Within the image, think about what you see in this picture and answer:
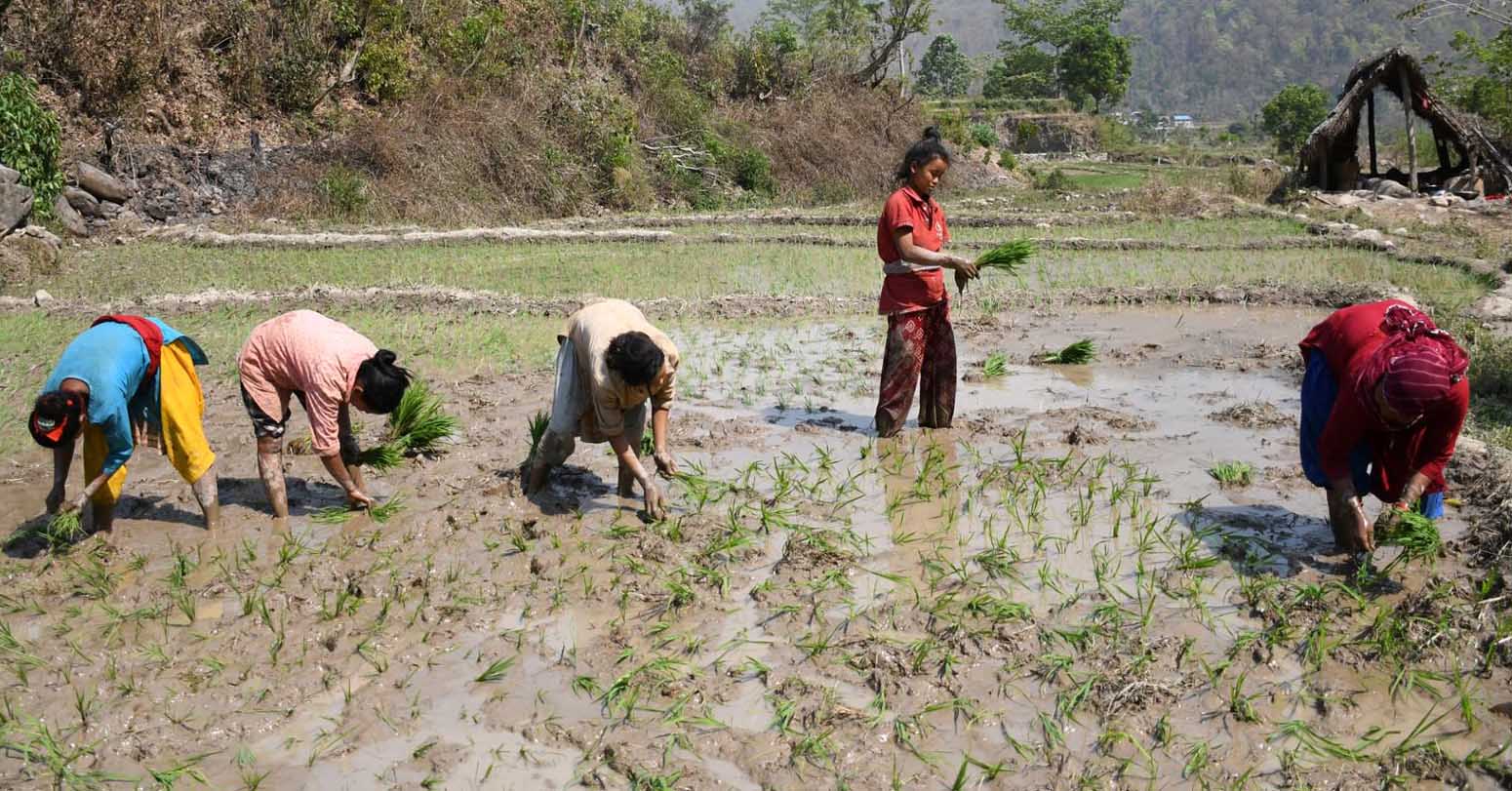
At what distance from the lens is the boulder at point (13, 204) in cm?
1054

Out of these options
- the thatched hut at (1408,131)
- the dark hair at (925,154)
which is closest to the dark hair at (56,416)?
the dark hair at (925,154)

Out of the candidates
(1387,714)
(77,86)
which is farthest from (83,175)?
(1387,714)

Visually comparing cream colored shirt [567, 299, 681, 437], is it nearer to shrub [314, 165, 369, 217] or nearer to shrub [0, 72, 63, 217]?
shrub [0, 72, 63, 217]

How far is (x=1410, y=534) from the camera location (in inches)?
147

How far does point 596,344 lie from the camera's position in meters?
4.13

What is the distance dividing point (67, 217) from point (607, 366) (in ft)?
38.7

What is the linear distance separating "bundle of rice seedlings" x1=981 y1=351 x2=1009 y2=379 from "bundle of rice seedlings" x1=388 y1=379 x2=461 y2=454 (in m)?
3.44

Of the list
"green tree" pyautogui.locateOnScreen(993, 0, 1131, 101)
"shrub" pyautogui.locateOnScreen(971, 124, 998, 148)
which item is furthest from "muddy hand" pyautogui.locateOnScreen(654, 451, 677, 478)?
"green tree" pyautogui.locateOnScreen(993, 0, 1131, 101)

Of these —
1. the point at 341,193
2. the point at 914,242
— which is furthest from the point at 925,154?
the point at 341,193

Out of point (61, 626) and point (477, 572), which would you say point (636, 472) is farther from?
point (61, 626)

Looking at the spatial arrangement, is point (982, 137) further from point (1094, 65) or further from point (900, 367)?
point (900, 367)

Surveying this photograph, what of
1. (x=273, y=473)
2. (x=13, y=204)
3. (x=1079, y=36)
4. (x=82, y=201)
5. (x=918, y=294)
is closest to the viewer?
(x=273, y=473)

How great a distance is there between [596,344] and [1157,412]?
11.8ft

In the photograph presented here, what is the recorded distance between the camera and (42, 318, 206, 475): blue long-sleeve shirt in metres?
4.01
